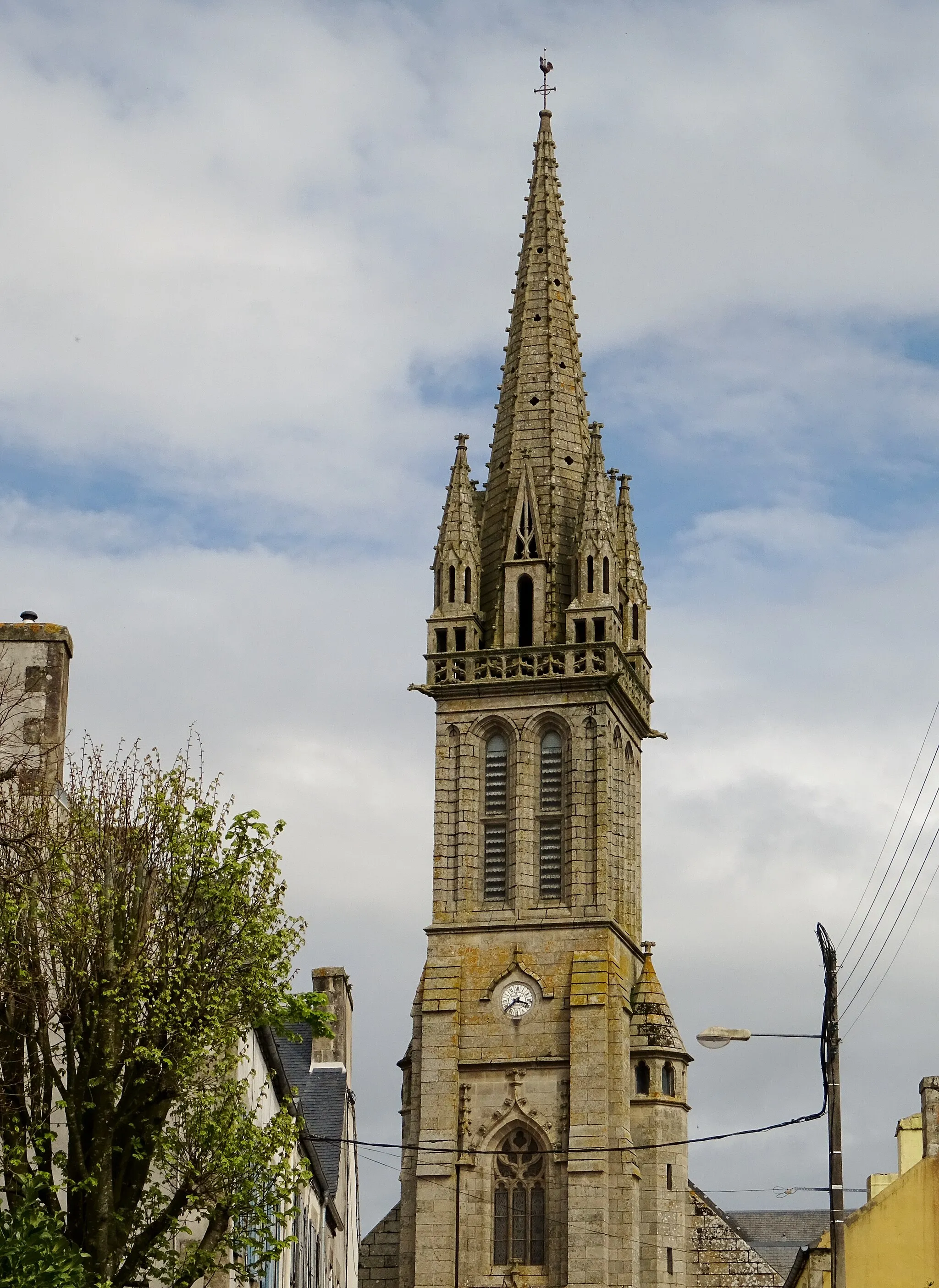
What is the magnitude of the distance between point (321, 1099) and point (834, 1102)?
28.0 metres

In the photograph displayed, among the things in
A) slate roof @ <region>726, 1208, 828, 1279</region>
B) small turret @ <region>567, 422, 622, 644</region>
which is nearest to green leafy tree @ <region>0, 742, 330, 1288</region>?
small turret @ <region>567, 422, 622, 644</region>

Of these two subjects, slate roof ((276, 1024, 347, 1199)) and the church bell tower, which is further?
the church bell tower

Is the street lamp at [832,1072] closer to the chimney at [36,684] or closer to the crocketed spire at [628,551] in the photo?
the chimney at [36,684]

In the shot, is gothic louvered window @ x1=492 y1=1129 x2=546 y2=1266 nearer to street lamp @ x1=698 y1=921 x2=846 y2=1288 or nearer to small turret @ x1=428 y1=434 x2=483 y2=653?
small turret @ x1=428 y1=434 x2=483 y2=653

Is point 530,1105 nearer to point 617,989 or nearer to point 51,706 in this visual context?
point 617,989

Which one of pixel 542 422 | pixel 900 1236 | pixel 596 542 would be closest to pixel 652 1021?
pixel 596 542

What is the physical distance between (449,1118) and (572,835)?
332 inches

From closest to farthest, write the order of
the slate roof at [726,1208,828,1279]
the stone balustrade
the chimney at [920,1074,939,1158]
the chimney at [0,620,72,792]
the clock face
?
the chimney at [0,620,72,792] → the chimney at [920,1074,939,1158] → the clock face → the stone balustrade → the slate roof at [726,1208,828,1279]

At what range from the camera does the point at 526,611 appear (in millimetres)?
75500

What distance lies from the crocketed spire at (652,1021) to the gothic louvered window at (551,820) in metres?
3.87

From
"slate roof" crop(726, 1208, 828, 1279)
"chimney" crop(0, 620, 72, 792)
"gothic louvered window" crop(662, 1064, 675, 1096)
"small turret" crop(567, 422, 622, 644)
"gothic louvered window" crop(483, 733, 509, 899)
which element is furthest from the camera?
"slate roof" crop(726, 1208, 828, 1279)

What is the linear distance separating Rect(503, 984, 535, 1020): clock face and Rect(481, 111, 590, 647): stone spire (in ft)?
32.9

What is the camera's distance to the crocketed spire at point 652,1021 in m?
71.6

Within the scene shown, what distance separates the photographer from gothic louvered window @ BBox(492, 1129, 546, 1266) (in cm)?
6844
